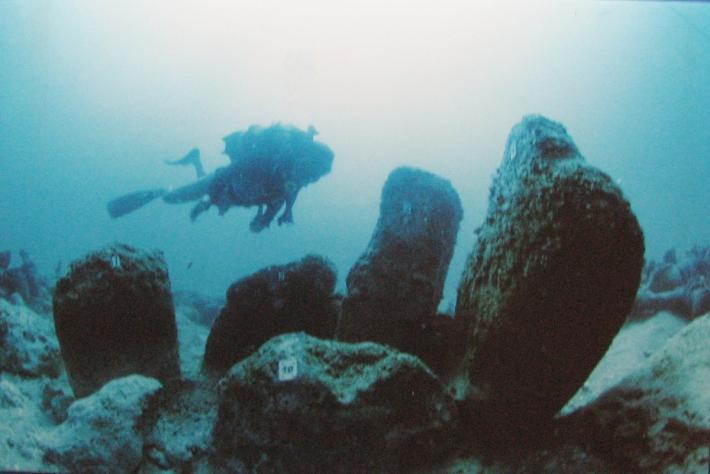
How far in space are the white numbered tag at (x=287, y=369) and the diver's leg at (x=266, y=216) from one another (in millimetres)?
5712

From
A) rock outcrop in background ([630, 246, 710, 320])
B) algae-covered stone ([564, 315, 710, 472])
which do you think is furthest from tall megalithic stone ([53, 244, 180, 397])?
rock outcrop in background ([630, 246, 710, 320])

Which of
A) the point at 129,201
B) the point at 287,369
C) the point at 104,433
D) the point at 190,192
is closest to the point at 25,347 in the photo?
Result: the point at 104,433

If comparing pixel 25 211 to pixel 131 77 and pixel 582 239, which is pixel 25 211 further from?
pixel 582 239

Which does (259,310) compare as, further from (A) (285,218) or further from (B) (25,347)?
(A) (285,218)

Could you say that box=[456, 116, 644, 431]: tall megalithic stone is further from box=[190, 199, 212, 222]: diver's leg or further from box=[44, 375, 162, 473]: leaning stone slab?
box=[190, 199, 212, 222]: diver's leg

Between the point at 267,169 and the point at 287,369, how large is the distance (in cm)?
568

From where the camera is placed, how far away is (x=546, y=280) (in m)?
2.60

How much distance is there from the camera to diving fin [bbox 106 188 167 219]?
9.55m

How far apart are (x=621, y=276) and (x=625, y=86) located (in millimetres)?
57066

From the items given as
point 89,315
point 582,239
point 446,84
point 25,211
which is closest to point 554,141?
point 582,239

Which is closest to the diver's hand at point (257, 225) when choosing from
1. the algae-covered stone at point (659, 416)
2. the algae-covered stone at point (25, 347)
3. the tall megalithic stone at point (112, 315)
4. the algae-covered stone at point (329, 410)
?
the algae-covered stone at point (25, 347)

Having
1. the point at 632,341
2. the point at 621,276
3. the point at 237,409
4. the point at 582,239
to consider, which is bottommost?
the point at 632,341

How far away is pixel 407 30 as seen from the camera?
43344 millimetres

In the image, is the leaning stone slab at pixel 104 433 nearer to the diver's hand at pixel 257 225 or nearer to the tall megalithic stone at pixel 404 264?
the tall megalithic stone at pixel 404 264
